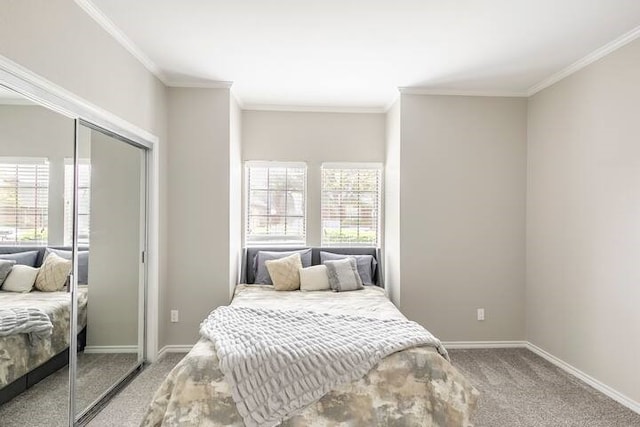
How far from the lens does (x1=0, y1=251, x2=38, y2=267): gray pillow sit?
185cm

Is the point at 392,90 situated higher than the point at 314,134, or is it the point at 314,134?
the point at 392,90

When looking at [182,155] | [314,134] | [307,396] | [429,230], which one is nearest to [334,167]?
[314,134]

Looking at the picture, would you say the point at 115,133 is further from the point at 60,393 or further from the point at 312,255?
the point at 312,255

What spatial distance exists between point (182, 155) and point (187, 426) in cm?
251

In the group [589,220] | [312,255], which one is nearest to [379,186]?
[312,255]

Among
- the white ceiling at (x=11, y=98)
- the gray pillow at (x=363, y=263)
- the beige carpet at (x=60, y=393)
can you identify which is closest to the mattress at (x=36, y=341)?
the beige carpet at (x=60, y=393)

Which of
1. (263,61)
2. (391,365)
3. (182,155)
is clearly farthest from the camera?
(182,155)

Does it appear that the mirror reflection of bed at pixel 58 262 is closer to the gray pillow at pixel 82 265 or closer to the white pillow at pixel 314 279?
the gray pillow at pixel 82 265

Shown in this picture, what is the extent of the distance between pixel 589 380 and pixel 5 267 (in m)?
4.14

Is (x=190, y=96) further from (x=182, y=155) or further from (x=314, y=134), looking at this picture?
(x=314, y=134)

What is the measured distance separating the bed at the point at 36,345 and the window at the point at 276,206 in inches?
86.0

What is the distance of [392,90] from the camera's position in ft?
12.6

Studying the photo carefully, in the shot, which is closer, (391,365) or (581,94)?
(391,365)

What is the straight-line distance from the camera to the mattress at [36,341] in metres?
1.80
